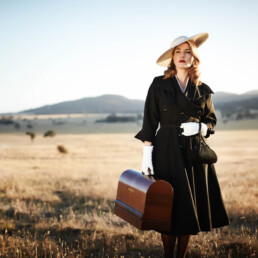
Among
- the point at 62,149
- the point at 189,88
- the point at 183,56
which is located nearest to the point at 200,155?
the point at 189,88

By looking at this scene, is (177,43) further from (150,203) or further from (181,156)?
(150,203)

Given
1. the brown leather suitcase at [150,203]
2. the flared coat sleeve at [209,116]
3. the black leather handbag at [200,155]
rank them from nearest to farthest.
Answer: the brown leather suitcase at [150,203], the black leather handbag at [200,155], the flared coat sleeve at [209,116]

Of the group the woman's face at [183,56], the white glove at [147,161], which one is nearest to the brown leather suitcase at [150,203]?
the white glove at [147,161]

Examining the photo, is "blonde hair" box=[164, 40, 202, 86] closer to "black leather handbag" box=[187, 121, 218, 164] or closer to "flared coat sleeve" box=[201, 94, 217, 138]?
"flared coat sleeve" box=[201, 94, 217, 138]

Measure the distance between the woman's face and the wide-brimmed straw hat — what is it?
0.08 metres

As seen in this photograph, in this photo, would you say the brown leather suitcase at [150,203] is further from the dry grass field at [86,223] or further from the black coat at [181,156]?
the dry grass field at [86,223]

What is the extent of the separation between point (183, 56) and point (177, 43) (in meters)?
0.16

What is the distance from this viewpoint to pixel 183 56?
393cm

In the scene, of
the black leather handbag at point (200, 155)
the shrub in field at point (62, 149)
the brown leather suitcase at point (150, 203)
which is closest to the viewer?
the brown leather suitcase at point (150, 203)

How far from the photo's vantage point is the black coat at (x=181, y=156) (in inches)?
145

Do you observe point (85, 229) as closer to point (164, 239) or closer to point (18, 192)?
point (164, 239)

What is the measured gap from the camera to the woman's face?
3.92 meters

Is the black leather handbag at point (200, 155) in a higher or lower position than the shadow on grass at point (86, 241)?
higher

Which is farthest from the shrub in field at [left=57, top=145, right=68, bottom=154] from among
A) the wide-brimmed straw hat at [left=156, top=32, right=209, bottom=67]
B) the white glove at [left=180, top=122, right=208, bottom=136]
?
the white glove at [left=180, top=122, right=208, bottom=136]
